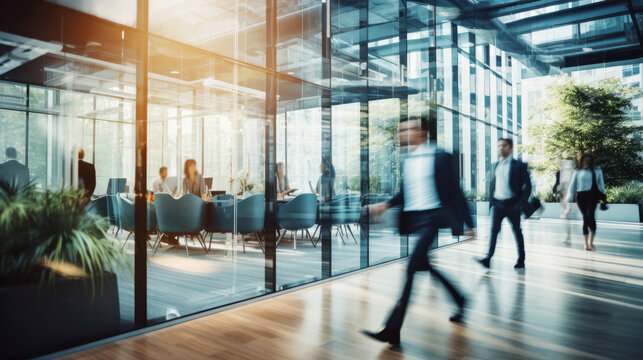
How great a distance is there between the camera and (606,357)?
284cm

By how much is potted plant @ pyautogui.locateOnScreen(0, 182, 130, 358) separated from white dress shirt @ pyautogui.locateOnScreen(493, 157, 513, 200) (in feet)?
16.4

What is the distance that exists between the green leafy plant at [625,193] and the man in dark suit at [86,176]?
9487mm

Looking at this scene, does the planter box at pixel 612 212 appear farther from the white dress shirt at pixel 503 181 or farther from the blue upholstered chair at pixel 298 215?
the blue upholstered chair at pixel 298 215

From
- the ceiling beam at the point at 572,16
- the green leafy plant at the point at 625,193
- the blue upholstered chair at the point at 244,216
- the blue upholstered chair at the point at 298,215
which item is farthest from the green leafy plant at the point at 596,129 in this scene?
the blue upholstered chair at the point at 244,216

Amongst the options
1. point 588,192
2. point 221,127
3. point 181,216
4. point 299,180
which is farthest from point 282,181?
point 588,192

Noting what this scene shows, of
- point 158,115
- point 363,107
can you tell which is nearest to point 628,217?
point 363,107

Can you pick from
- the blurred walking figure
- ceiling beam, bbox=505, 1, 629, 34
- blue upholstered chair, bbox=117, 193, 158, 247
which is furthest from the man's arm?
ceiling beam, bbox=505, 1, 629, 34

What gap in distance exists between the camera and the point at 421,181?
326 cm

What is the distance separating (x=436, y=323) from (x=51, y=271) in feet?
10.0

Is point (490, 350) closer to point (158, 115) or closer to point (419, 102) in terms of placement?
point (158, 115)

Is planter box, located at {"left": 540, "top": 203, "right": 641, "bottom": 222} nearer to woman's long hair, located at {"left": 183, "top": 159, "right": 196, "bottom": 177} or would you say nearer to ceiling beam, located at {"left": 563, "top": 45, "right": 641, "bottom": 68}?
ceiling beam, located at {"left": 563, "top": 45, "right": 641, "bottom": 68}

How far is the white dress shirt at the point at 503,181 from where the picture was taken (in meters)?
5.87

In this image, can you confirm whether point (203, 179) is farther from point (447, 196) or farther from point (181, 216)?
point (447, 196)

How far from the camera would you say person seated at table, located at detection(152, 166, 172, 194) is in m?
3.69
